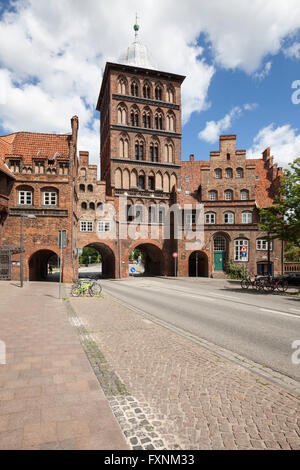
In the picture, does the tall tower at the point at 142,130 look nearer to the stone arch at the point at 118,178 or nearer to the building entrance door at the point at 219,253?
the stone arch at the point at 118,178

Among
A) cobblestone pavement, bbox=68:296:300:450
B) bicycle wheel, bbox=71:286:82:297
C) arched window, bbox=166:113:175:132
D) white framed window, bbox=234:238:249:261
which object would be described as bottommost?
bicycle wheel, bbox=71:286:82:297

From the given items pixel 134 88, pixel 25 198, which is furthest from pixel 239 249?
pixel 134 88

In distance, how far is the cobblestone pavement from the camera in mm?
3014

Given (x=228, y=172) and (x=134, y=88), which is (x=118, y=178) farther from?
(x=228, y=172)

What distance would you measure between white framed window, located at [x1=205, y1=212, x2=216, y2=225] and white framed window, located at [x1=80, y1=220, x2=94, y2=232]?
1408cm

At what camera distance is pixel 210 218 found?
114 feet

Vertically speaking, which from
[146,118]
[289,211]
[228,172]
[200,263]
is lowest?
[200,263]

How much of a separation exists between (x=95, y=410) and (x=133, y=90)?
39215 mm

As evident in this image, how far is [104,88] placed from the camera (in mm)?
39406

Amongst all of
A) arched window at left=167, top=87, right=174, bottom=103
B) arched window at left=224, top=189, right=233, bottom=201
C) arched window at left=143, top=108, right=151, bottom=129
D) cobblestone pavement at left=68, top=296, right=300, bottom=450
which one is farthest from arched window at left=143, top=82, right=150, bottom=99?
cobblestone pavement at left=68, top=296, right=300, bottom=450

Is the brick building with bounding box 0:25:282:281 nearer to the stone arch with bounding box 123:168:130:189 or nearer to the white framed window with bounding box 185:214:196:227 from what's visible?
the white framed window with bounding box 185:214:196:227

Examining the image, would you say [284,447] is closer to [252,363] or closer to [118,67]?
[252,363]

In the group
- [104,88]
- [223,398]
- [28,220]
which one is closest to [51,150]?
[28,220]

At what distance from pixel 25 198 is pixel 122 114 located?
61.2 ft
